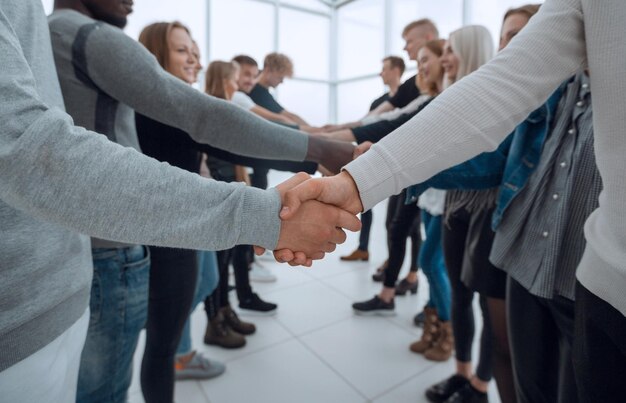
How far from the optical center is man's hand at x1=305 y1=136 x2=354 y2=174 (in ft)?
3.66

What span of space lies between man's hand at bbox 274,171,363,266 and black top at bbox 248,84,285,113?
2479 mm

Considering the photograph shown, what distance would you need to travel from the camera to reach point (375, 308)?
2.24 meters

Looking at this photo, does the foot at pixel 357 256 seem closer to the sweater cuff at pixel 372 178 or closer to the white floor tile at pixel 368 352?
the white floor tile at pixel 368 352

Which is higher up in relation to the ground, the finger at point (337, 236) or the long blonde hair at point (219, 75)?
the long blonde hair at point (219, 75)

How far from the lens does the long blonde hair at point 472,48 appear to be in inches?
55.2

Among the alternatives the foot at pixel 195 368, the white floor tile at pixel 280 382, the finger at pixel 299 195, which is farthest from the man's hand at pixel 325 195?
the foot at pixel 195 368

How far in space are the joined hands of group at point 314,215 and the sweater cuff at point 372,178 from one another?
15 millimetres

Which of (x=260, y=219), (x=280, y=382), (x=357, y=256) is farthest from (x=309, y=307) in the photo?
(x=260, y=219)

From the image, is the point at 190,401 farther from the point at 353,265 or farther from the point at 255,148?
the point at 353,265

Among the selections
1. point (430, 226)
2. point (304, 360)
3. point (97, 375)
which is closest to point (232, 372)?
point (304, 360)

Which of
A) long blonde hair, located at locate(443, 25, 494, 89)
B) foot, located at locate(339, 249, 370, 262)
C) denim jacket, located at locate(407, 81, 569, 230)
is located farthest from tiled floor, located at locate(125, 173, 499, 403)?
long blonde hair, located at locate(443, 25, 494, 89)

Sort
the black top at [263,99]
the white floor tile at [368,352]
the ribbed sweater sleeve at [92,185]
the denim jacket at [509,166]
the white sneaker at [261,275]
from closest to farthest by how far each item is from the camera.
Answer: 1. the ribbed sweater sleeve at [92,185]
2. the denim jacket at [509,166]
3. the white floor tile at [368,352]
4. the white sneaker at [261,275]
5. the black top at [263,99]

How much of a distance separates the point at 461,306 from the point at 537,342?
2.09 ft

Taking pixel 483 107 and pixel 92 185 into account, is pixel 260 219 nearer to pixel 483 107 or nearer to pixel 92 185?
pixel 92 185
